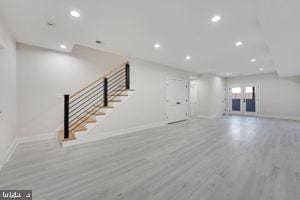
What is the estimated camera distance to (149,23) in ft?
8.87

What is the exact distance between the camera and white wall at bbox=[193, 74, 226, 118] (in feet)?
25.9

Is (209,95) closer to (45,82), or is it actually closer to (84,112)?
(84,112)

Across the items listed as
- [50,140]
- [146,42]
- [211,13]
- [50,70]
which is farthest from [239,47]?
[50,140]

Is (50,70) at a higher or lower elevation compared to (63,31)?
lower

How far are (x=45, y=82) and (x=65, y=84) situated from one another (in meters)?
0.49

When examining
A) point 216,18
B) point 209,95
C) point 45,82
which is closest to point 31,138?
point 45,82

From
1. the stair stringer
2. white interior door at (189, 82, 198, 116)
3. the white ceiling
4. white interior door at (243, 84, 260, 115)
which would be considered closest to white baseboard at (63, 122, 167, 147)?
the stair stringer

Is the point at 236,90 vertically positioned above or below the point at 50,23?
below

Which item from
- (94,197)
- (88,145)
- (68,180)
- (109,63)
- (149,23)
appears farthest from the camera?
(109,63)

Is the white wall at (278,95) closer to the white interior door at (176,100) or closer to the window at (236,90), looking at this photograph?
the window at (236,90)

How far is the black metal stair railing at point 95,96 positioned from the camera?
13.6 feet

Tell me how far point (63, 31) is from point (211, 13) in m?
3.06

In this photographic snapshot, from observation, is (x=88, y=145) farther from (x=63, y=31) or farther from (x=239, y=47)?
(x=239, y=47)

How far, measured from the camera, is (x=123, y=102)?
442 cm
